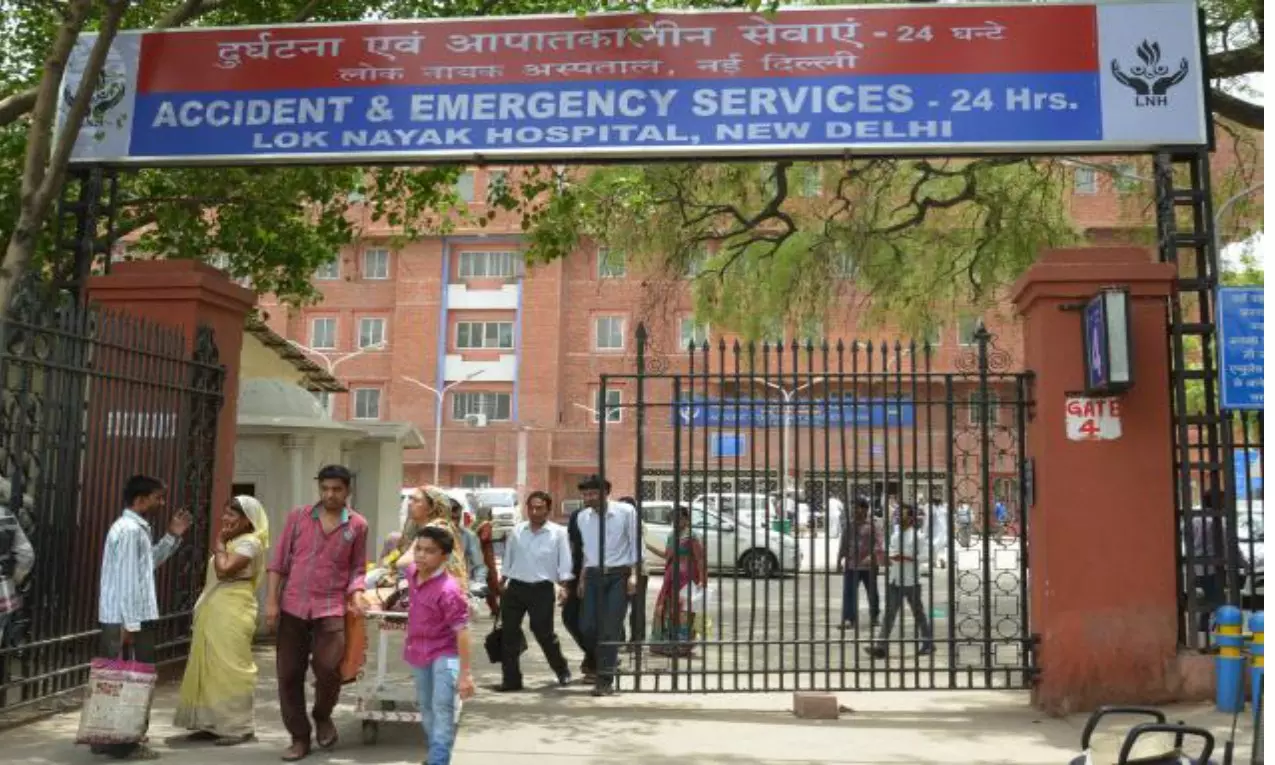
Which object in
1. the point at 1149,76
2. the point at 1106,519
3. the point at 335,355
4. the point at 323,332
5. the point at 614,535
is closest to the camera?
the point at 1106,519

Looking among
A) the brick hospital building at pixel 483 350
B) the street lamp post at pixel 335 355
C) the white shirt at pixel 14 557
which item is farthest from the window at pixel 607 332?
the white shirt at pixel 14 557

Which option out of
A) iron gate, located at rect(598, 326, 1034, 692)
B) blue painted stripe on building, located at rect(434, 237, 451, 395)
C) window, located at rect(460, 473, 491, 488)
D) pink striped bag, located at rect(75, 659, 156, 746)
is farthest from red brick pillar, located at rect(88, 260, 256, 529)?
blue painted stripe on building, located at rect(434, 237, 451, 395)

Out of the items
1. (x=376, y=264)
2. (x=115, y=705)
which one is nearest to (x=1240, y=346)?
(x=115, y=705)

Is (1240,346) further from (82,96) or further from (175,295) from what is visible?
(82,96)

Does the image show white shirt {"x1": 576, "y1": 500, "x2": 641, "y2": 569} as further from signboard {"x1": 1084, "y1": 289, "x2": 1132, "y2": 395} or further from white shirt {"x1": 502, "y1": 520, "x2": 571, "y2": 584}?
signboard {"x1": 1084, "y1": 289, "x2": 1132, "y2": 395}

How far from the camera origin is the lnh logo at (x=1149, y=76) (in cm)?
888

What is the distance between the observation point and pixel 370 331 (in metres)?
49.4

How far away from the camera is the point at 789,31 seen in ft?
30.5

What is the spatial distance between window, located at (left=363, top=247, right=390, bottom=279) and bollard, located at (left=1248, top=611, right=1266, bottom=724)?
44.5m

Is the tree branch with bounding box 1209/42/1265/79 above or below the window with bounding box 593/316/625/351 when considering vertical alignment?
below

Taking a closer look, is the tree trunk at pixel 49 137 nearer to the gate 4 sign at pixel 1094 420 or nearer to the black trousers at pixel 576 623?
the black trousers at pixel 576 623

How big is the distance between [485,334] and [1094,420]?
4130 centimetres

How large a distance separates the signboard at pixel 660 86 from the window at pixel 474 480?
38824 millimetres

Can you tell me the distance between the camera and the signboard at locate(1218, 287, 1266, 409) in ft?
25.1
